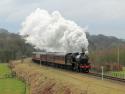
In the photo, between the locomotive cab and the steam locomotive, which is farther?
the steam locomotive

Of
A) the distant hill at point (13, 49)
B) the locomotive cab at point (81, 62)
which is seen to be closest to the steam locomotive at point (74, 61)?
the locomotive cab at point (81, 62)

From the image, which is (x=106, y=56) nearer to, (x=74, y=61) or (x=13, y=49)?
(x=74, y=61)

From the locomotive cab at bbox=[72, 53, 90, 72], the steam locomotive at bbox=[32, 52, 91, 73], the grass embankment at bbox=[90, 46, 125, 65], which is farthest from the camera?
the grass embankment at bbox=[90, 46, 125, 65]

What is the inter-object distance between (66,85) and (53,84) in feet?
13.4

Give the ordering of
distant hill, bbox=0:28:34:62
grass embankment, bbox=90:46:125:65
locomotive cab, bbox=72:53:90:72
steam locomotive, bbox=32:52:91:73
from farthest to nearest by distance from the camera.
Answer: distant hill, bbox=0:28:34:62 < grass embankment, bbox=90:46:125:65 < steam locomotive, bbox=32:52:91:73 < locomotive cab, bbox=72:53:90:72

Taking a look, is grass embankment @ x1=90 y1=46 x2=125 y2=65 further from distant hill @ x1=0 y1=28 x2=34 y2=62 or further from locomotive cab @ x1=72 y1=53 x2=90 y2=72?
distant hill @ x1=0 y1=28 x2=34 y2=62

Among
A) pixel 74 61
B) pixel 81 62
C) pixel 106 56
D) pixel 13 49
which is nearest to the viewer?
pixel 81 62

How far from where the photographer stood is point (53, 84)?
36688 millimetres

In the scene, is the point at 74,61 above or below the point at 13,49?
below

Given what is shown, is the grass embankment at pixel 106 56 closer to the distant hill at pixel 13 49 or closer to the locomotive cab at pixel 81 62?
the locomotive cab at pixel 81 62

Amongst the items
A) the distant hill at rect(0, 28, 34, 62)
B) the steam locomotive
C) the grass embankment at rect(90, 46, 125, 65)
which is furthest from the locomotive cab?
the distant hill at rect(0, 28, 34, 62)

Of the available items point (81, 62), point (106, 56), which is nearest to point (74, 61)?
point (81, 62)

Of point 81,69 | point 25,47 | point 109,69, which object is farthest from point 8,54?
point 81,69

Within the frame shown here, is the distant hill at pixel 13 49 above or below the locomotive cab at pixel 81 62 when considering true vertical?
above
